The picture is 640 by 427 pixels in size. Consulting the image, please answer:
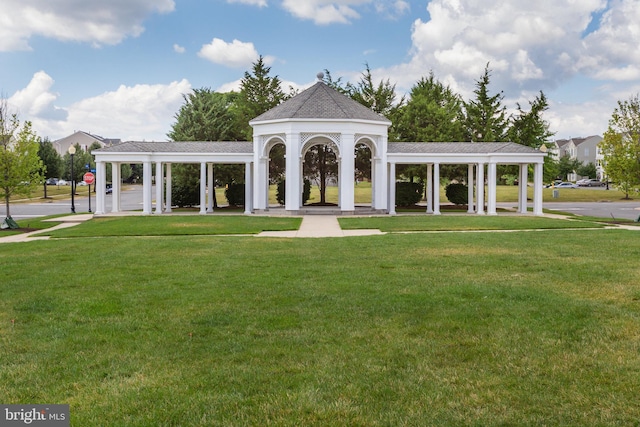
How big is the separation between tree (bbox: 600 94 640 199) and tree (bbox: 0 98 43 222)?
27548mm

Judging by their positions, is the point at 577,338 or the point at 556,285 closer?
the point at 577,338

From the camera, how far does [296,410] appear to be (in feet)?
16.3

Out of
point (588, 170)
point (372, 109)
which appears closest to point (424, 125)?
point (372, 109)

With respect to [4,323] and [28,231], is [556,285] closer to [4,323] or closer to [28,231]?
[4,323]

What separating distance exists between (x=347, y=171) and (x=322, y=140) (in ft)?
15.8

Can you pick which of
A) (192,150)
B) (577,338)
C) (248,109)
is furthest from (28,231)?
(248,109)

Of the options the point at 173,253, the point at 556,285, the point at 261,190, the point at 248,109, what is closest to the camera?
the point at 556,285

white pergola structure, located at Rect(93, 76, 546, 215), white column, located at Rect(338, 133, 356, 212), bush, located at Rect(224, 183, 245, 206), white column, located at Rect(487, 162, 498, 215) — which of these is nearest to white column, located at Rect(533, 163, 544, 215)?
white pergola structure, located at Rect(93, 76, 546, 215)

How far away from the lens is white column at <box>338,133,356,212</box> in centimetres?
3388

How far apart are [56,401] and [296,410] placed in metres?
2.17

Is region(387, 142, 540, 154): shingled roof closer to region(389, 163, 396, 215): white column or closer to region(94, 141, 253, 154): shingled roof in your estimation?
region(389, 163, 396, 215): white column

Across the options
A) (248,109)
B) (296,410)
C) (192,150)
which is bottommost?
(296,410)

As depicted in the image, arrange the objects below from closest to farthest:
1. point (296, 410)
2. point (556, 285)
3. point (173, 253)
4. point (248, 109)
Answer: point (296, 410) < point (556, 285) < point (173, 253) < point (248, 109)

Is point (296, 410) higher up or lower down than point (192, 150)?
lower down
